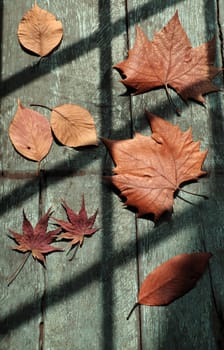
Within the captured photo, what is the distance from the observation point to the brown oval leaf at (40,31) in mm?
1888

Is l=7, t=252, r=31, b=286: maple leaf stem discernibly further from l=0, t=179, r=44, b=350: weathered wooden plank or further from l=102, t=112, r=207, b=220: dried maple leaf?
l=102, t=112, r=207, b=220: dried maple leaf

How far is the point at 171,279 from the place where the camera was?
5.40 ft

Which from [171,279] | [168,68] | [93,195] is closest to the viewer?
[171,279]

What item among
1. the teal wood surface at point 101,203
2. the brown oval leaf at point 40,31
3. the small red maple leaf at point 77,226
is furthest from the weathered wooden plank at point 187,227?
the brown oval leaf at point 40,31

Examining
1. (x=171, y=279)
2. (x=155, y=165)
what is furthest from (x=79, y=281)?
(x=155, y=165)

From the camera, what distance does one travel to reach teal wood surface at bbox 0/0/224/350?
1.63 m

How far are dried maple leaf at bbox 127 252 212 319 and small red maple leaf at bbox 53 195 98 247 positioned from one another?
8.6 inches

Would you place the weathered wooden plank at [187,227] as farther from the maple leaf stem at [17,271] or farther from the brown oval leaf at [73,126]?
the maple leaf stem at [17,271]

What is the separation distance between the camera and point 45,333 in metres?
1.62

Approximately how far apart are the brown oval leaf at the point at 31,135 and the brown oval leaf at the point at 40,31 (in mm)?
238

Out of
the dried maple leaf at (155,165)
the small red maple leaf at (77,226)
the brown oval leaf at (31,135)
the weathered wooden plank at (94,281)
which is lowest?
the weathered wooden plank at (94,281)

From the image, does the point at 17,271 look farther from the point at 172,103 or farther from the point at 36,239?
the point at 172,103

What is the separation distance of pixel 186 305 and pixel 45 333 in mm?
399

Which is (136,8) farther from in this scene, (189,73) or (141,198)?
(141,198)
